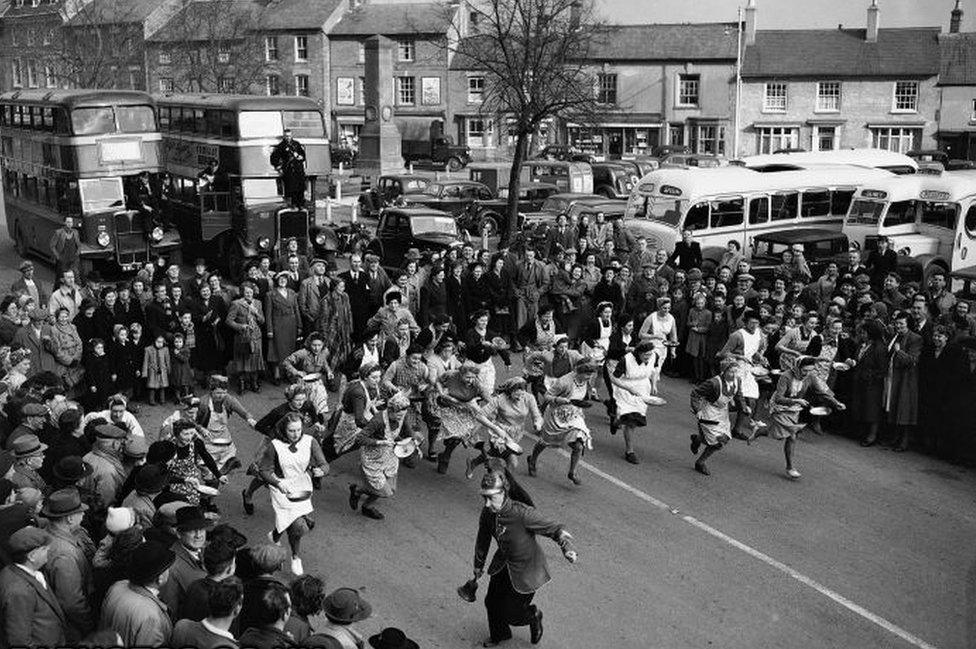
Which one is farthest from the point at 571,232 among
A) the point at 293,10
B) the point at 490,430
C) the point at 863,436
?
the point at 293,10

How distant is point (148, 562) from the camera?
6.12 m

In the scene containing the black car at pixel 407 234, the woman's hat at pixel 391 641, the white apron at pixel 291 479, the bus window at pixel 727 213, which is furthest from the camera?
the bus window at pixel 727 213

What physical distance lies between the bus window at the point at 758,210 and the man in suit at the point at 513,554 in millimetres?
16247

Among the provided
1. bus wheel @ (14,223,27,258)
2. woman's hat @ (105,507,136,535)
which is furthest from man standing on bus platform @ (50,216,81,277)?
woman's hat @ (105,507,136,535)

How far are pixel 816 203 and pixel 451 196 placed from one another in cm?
1111

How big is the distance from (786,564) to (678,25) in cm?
5314

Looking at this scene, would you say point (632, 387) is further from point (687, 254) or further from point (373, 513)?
point (687, 254)

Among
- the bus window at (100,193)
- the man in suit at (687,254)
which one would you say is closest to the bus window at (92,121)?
the bus window at (100,193)

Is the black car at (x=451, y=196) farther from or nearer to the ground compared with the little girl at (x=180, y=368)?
farther from the ground

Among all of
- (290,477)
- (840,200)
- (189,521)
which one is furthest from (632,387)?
(840,200)

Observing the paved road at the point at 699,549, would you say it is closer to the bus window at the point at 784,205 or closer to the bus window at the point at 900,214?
the bus window at the point at 900,214

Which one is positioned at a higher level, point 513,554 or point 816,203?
point 816,203

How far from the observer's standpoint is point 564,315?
1750cm

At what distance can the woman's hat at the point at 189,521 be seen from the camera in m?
7.07
